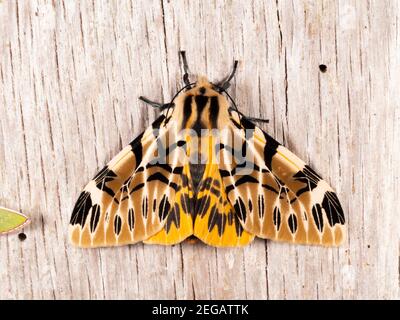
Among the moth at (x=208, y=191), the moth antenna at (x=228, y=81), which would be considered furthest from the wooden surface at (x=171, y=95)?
the moth at (x=208, y=191)

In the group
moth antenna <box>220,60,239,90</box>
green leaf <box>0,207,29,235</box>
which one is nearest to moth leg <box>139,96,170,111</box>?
moth antenna <box>220,60,239,90</box>

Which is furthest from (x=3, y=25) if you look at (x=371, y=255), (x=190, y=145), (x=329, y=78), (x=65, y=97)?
(x=371, y=255)

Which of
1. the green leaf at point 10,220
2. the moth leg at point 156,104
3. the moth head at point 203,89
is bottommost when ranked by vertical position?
the green leaf at point 10,220

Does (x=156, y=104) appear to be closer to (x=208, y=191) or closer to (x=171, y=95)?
(x=171, y=95)

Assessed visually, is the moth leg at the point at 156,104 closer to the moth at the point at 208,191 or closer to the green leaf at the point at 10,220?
the moth at the point at 208,191

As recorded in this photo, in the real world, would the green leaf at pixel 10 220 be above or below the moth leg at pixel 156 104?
below

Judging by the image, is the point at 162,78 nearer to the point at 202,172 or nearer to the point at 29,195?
the point at 202,172
